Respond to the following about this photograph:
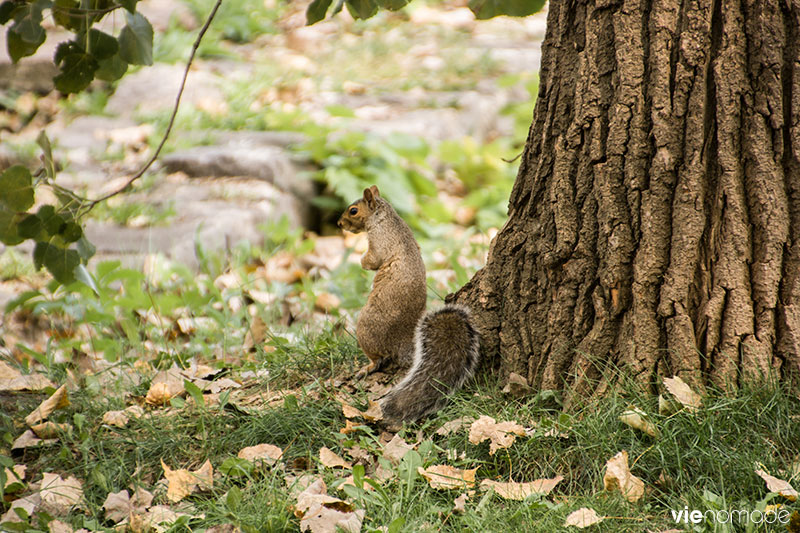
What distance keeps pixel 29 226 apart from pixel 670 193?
6.58 ft

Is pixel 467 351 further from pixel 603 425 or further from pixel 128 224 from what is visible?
pixel 128 224

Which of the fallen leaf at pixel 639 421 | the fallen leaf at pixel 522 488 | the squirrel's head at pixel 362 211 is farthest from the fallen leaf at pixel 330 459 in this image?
the squirrel's head at pixel 362 211

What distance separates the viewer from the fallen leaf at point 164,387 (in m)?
2.87

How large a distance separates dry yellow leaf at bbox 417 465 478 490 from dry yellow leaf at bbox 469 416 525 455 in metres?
0.10

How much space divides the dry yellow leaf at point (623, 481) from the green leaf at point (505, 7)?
1.52 meters

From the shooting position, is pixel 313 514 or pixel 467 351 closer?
pixel 313 514

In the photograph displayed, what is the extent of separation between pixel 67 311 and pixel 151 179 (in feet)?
6.88

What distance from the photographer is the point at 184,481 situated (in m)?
2.31

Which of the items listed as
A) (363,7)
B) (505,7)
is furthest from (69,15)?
(505,7)

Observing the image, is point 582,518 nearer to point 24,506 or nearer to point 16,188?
point 24,506

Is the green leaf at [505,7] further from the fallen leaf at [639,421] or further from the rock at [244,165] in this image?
the rock at [244,165]

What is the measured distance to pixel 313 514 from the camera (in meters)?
2.06

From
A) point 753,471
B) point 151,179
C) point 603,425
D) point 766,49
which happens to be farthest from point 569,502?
point 151,179

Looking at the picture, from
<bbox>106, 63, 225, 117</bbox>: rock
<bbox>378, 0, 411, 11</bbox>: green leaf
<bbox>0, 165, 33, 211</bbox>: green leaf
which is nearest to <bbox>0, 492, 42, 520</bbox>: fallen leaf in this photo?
<bbox>0, 165, 33, 211</bbox>: green leaf
